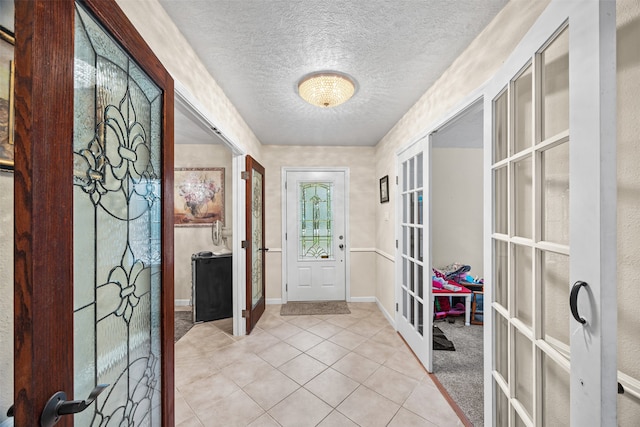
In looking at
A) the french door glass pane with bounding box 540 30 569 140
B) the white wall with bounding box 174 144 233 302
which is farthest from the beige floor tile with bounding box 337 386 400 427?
the white wall with bounding box 174 144 233 302

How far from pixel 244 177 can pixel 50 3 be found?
2.38m

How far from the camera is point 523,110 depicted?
41.6 inches

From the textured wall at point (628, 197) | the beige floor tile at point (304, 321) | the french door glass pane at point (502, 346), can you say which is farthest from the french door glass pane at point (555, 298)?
the beige floor tile at point (304, 321)

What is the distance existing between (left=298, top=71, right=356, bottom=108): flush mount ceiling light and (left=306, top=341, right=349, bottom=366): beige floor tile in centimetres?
230

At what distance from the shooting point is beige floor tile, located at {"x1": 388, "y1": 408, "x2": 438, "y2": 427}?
64.3 inches

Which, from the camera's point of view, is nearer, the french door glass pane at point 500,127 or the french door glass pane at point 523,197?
the french door glass pane at point 523,197

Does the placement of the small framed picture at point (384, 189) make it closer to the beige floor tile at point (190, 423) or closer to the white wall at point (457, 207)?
the white wall at point (457, 207)

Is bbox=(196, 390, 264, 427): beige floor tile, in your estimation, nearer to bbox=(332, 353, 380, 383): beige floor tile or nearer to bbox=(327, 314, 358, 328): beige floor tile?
bbox=(332, 353, 380, 383): beige floor tile

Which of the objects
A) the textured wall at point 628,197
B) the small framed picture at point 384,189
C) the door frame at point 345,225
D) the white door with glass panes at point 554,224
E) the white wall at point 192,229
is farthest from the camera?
the door frame at point 345,225

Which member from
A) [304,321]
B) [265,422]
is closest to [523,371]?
[265,422]

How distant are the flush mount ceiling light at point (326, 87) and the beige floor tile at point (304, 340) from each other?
2.35 m

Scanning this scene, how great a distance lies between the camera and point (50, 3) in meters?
0.58

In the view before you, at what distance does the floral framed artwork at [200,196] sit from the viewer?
382cm

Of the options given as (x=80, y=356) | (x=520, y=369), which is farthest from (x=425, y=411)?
(x=80, y=356)
